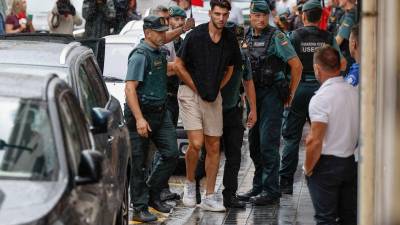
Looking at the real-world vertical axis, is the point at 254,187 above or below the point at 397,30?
below

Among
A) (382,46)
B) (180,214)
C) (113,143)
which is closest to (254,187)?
(180,214)

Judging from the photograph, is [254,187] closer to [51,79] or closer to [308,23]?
[308,23]

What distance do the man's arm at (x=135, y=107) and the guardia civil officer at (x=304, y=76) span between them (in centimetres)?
207

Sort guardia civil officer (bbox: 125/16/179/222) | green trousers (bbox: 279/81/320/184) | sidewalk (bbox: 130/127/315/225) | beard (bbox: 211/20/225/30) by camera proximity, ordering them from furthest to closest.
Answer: green trousers (bbox: 279/81/320/184) < beard (bbox: 211/20/225/30) < sidewalk (bbox: 130/127/315/225) < guardia civil officer (bbox: 125/16/179/222)

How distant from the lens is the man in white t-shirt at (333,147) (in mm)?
7230

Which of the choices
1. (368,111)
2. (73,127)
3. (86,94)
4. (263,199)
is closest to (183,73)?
(263,199)

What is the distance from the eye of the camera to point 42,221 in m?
5.25

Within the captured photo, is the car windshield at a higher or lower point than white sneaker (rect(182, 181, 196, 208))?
higher

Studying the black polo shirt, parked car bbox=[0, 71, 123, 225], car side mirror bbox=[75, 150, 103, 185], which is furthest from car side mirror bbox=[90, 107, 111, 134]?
the black polo shirt

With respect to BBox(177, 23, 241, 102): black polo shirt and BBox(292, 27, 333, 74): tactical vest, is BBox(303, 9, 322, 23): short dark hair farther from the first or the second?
BBox(177, 23, 241, 102): black polo shirt

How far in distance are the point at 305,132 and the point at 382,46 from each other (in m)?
12.6

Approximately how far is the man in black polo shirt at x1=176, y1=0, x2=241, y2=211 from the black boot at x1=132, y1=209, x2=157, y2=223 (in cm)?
73

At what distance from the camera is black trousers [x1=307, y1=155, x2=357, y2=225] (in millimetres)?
7328

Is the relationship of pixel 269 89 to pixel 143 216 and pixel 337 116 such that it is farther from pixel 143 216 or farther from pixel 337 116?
pixel 337 116
